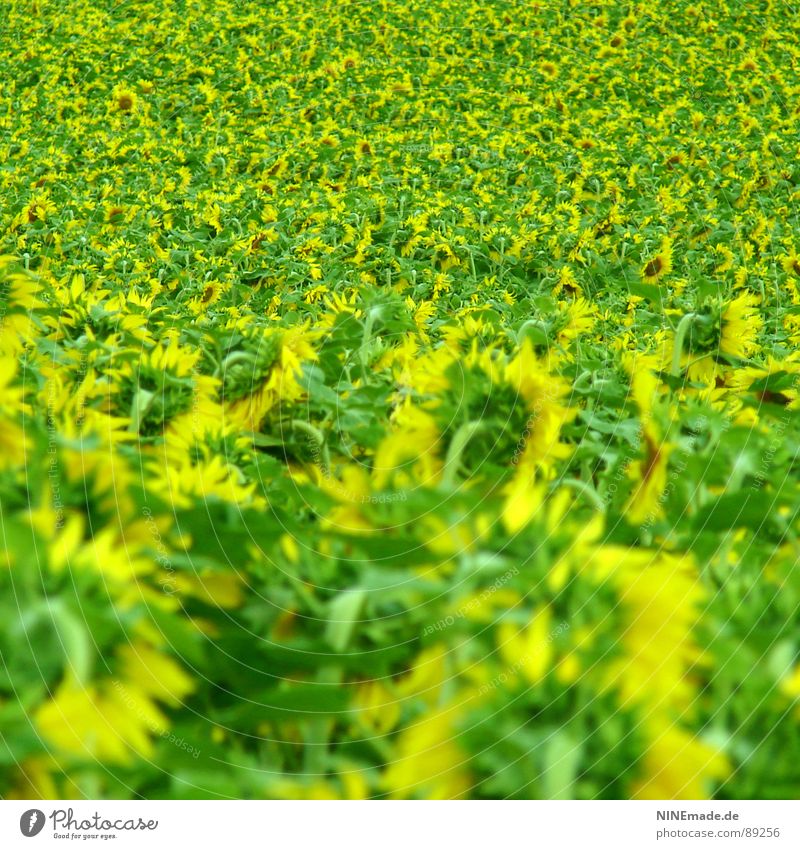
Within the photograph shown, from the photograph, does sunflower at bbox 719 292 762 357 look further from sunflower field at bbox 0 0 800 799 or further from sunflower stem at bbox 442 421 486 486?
sunflower stem at bbox 442 421 486 486

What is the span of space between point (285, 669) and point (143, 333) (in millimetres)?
852

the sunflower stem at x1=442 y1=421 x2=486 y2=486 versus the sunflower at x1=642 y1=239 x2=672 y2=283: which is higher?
the sunflower stem at x1=442 y1=421 x2=486 y2=486

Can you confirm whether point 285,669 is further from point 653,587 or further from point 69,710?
point 653,587

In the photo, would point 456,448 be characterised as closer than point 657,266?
Yes

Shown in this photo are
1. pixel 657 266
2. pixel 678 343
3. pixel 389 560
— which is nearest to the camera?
pixel 389 560

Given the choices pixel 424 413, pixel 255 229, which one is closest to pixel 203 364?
pixel 424 413

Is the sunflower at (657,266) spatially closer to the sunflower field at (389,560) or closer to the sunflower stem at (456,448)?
the sunflower field at (389,560)
